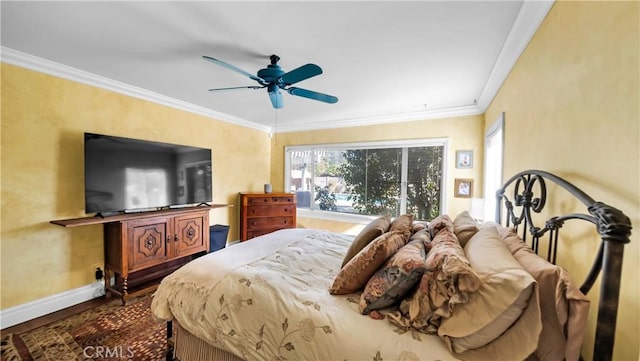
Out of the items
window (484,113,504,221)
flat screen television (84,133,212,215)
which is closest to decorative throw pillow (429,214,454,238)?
window (484,113,504,221)

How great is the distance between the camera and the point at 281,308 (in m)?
1.25

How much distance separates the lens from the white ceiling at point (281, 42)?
5.14 feet

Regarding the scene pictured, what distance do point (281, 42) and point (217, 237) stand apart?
3.00 m

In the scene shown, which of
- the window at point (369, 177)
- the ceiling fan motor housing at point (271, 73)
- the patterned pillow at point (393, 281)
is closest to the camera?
the patterned pillow at point (393, 281)

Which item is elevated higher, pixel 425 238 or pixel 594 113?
pixel 594 113

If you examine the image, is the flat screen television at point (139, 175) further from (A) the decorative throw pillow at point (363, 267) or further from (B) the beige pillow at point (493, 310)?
(B) the beige pillow at point (493, 310)

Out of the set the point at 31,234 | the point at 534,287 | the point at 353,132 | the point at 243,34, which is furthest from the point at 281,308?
the point at 353,132

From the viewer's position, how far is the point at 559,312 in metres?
0.82

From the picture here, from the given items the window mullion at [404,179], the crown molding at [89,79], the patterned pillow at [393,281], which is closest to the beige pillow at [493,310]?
the patterned pillow at [393,281]

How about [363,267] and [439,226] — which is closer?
[363,267]

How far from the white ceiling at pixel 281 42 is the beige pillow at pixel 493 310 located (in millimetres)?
1576

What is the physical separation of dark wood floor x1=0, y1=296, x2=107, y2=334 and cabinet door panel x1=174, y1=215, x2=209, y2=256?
863 mm

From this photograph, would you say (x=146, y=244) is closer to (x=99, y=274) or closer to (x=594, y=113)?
(x=99, y=274)

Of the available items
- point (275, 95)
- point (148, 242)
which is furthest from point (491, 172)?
point (148, 242)
